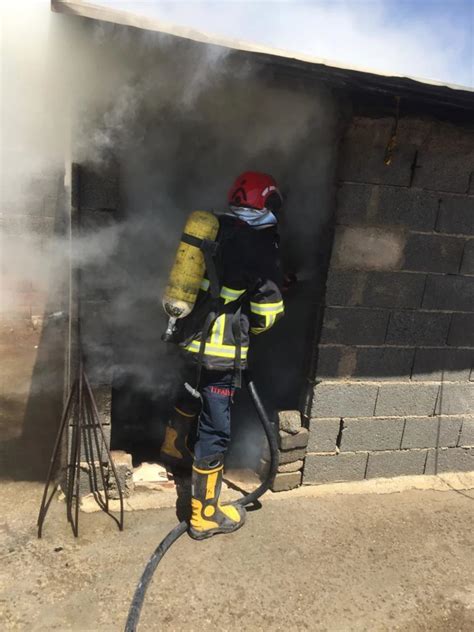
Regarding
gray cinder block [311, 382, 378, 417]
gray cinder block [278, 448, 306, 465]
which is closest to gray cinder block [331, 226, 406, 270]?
gray cinder block [311, 382, 378, 417]

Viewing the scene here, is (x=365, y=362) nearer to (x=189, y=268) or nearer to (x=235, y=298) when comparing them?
(x=235, y=298)

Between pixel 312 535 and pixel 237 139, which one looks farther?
pixel 237 139

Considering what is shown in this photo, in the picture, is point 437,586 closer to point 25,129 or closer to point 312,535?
point 312,535

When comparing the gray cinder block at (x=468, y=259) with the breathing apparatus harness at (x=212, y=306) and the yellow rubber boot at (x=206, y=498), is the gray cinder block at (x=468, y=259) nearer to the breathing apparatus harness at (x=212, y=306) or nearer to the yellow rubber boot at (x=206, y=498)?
the breathing apparatus harness at (x=212, y=306)

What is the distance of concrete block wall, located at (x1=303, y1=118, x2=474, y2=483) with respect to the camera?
3674 mm

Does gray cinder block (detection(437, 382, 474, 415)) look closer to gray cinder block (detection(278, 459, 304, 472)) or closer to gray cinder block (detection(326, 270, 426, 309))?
gray cinder block (detection(326, 270, 426, 309))

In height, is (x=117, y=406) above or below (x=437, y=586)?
above

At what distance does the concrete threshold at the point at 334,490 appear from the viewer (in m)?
3.68

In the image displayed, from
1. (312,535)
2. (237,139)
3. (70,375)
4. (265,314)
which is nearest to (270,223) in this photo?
(265,314)

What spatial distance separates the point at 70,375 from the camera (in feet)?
11.8

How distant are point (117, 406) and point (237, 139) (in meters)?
2.52

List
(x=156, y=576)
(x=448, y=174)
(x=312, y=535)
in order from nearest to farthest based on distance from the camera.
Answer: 1. (x=156, y=576)
2. (x=312, y=535)
3. (x=448, y=174)

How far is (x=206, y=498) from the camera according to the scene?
3387mm

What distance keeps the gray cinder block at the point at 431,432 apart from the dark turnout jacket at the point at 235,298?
1792 millimetres
